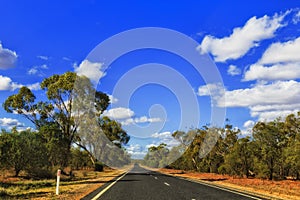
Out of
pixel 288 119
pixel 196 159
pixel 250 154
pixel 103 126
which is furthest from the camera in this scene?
pixel 103 126

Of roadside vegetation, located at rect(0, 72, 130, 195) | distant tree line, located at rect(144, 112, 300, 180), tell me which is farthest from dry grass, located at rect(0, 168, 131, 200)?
distant tree line, located at rect(144, 112, 300, 180)

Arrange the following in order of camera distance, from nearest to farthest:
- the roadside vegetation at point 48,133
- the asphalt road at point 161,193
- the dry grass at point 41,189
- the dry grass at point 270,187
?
1. the asphalt road at point 161,193
2. the dry grass at point 41,189
3. the dry grass at point 270,187
4. the roadside vegetation at point 48,133

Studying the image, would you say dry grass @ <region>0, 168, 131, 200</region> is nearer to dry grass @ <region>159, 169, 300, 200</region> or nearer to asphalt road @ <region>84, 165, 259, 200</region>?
asphalt road @ <region>84, 165, 259, 200</region>

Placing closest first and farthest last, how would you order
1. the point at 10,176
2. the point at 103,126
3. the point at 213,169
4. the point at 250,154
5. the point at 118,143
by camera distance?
the point at 10,176
the point at 250,154
the point at 213,169
the point at 103,126
the point at 118,143

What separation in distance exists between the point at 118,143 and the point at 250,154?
34893 mm

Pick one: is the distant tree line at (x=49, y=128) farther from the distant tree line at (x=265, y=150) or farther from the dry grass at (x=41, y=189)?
the distant tree line at (x=265, y=150)

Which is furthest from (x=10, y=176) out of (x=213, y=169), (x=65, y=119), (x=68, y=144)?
(x=213, y=169)

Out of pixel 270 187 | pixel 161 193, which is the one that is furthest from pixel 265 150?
pixel 161 193

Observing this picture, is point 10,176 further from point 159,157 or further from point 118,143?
point 159,157

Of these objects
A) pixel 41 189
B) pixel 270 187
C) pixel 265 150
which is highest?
pixel 265 150

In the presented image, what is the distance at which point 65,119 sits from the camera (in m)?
31.9

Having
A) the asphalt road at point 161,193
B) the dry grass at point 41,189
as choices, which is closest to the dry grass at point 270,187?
the asphalt road at point 161,193

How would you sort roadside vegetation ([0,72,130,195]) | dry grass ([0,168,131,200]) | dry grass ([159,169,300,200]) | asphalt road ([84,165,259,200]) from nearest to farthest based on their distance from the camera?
asphalt road ([84,165,259,200]), dry grass ([0,168,131,200]), dry grass ([159,169,300,200]), roadside vegetation ([0,72,130,195])

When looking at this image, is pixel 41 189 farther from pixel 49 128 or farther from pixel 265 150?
pixel 265 150
